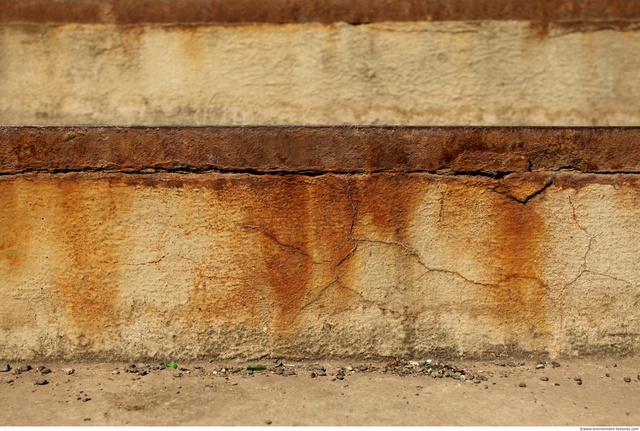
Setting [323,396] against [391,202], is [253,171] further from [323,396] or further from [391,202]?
[323,396]

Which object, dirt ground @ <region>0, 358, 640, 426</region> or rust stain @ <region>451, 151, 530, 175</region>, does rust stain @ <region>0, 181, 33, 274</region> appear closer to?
dirt ground @ <region>0, 358, 640, 426</region>

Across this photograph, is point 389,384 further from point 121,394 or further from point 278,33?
point 278,33

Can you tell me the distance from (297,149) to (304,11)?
208cm

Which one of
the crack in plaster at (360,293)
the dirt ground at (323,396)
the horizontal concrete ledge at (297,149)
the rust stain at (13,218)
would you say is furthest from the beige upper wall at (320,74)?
the dirt ground at (323,396)

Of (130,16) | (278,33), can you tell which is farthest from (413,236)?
(130,16)

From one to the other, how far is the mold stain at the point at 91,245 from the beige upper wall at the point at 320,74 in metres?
1.59

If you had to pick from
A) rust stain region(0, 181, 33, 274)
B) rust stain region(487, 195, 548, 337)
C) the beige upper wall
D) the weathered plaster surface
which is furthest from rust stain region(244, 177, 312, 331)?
the beige upper wall

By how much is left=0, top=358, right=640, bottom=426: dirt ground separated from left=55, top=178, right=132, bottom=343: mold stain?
27cm

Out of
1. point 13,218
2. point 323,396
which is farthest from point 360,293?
point 13,218

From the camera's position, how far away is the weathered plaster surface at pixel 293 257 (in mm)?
2273

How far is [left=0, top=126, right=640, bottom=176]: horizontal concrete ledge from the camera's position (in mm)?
2273

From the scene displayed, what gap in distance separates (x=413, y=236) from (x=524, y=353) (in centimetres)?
77

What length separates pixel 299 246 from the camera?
2287 mm

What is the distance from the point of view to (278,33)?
3.85 metres
